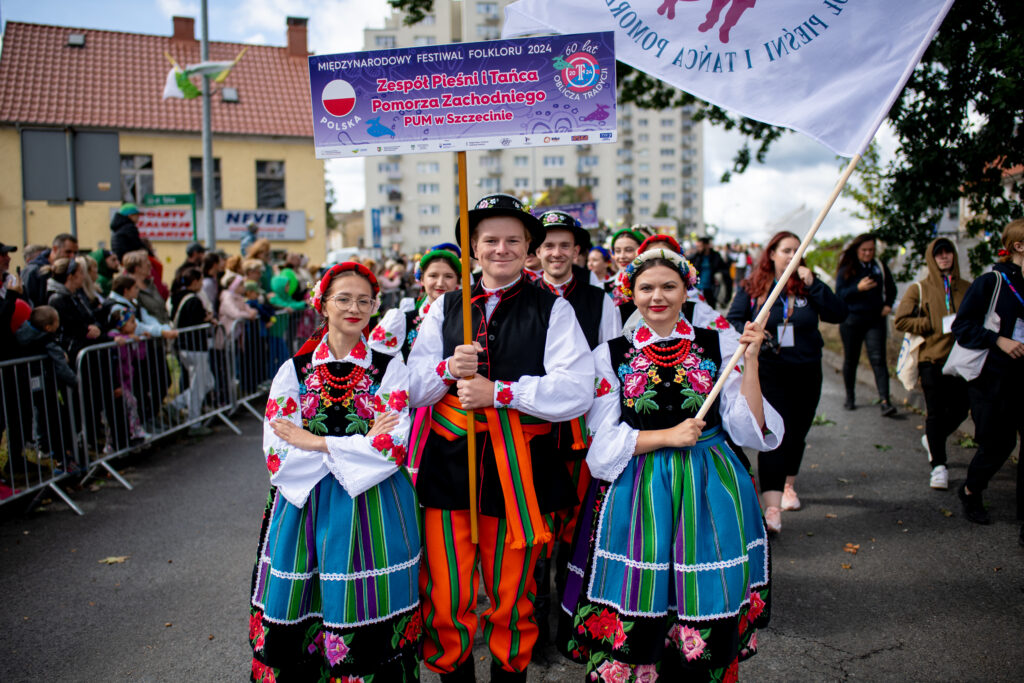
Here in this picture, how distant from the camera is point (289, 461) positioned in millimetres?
2799

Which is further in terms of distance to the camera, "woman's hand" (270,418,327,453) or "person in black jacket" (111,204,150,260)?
"person in black jacket" (111,204,150,260)

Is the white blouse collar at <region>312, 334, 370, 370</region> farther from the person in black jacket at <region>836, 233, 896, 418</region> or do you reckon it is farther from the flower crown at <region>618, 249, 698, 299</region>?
the person in black jacket at <region>836, 233, 896, 418</region>

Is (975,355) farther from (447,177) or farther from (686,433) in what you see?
(447,177)

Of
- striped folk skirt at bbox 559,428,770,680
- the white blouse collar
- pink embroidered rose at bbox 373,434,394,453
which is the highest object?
the white blouse collar

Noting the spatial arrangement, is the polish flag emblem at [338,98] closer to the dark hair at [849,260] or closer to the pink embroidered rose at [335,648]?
the pink embroidered rose at [335,648]

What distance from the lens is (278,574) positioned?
109 inches

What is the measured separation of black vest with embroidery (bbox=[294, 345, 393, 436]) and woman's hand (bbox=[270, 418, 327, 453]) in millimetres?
Result: 66

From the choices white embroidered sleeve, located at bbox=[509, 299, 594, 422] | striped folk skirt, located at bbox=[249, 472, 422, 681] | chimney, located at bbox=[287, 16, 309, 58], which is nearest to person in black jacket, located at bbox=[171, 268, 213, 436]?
striped folk skirt, located at bbox=[249, 472, 422, 681]

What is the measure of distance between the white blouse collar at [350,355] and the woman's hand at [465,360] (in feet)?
1.26

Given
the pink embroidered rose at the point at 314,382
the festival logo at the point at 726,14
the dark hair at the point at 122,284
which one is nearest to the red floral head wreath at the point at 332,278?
the pink embroidered rose at the point at 314,382

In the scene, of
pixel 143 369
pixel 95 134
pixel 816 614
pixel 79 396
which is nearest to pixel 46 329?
pixel 79 396

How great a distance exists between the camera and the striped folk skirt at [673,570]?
8.77 ft

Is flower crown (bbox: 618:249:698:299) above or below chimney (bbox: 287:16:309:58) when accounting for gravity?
below

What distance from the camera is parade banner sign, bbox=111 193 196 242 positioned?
36.9 feet
